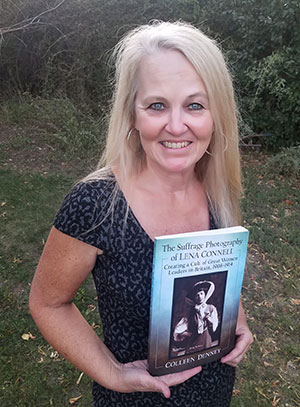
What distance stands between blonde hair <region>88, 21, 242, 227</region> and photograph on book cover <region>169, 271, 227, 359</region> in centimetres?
36

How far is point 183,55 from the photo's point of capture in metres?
1.14

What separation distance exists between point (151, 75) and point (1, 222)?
3.93 metres

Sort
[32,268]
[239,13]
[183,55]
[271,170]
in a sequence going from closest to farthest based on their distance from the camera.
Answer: [183,55] < [32,268] < [271,170] < [239,13]

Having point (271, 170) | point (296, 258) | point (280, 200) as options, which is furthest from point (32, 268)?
point (271, 170)

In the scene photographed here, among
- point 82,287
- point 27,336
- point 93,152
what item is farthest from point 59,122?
point 27,336

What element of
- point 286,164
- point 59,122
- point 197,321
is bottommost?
point 286,164

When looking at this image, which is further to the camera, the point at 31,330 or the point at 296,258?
the point at 296,258

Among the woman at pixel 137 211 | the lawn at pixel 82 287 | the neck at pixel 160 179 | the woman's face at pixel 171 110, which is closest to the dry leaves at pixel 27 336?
the lawn at pixel 82 287

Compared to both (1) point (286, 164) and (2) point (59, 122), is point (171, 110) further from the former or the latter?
(2) point (59, 122)

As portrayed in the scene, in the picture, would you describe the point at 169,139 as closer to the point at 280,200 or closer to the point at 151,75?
the point at 151,75

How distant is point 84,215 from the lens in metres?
1.16

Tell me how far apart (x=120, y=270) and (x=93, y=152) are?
18.2 feet

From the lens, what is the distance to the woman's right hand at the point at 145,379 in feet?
3.71

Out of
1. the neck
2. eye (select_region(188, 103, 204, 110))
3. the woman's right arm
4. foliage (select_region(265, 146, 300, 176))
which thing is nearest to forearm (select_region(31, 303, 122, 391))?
the woman's right arm
